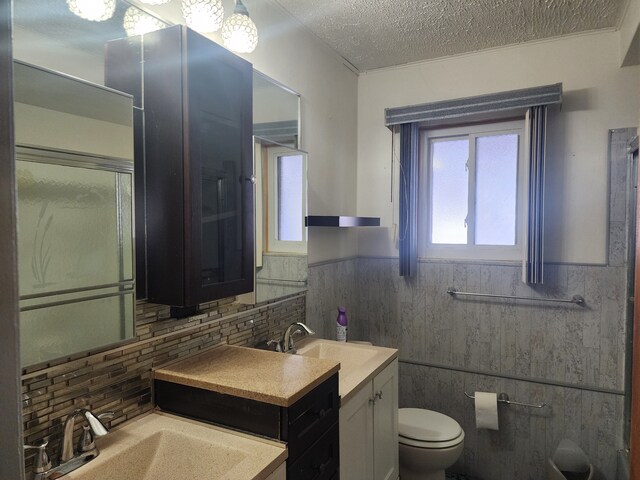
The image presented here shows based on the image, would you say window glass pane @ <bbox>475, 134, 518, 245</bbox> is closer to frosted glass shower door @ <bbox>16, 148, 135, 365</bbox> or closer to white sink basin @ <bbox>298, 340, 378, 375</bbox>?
white sink basin @ <bbox>298, 340, 378, 375</bbox>

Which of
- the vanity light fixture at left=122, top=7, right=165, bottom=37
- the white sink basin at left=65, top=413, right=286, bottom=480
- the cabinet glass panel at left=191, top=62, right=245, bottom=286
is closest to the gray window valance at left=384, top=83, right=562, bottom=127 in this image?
the cabinet glass panel at left=191, top=62, right=245, bottom=286

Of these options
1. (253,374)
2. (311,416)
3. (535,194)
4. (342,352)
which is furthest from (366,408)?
(535,194)

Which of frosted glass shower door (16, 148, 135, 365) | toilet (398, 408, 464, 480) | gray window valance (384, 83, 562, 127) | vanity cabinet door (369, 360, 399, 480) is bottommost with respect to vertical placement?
toilet (398, 408, 464, 480)

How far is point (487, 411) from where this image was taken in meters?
2.35

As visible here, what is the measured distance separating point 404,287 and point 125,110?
6.53 ft

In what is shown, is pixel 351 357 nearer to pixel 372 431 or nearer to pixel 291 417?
pixel 372 431

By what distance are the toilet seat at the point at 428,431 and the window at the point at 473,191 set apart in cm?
98

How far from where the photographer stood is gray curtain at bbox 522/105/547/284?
2.23 m

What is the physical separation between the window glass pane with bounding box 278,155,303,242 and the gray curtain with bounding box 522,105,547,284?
4.19 feet

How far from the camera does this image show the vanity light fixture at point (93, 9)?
3.56 feet

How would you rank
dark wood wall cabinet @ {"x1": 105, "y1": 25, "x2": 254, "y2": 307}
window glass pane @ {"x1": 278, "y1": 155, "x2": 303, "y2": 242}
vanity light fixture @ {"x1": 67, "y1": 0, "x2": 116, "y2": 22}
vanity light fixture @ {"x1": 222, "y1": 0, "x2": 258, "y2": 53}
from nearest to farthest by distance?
1. vanity light fixture @ {"x1": 67, "y1": 0, "x2": 116, "y2": 22}
2. dark wood wall cabinet @ {"x1": 105, "y1": 25, "x2": 254, "y2": 307}
3. vanity light fixture @ {"x1": 222, "y1": 0, "x2": 258, "y2": 53}
4. window glass pane @ {"x1": 278, "y1": 155, "x2": 303, "y2": 242}

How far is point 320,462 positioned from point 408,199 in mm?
1708

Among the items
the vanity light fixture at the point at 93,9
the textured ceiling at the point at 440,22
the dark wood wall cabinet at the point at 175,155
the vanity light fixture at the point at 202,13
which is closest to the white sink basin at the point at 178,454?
the dark wood wall cabinet at the point at 175,155

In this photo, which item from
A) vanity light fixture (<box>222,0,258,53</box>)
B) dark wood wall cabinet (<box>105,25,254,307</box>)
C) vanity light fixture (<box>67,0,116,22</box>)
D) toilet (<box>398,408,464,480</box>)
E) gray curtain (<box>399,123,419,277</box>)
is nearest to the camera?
vanity light fixture (<box>67,0,116,22</box>)
